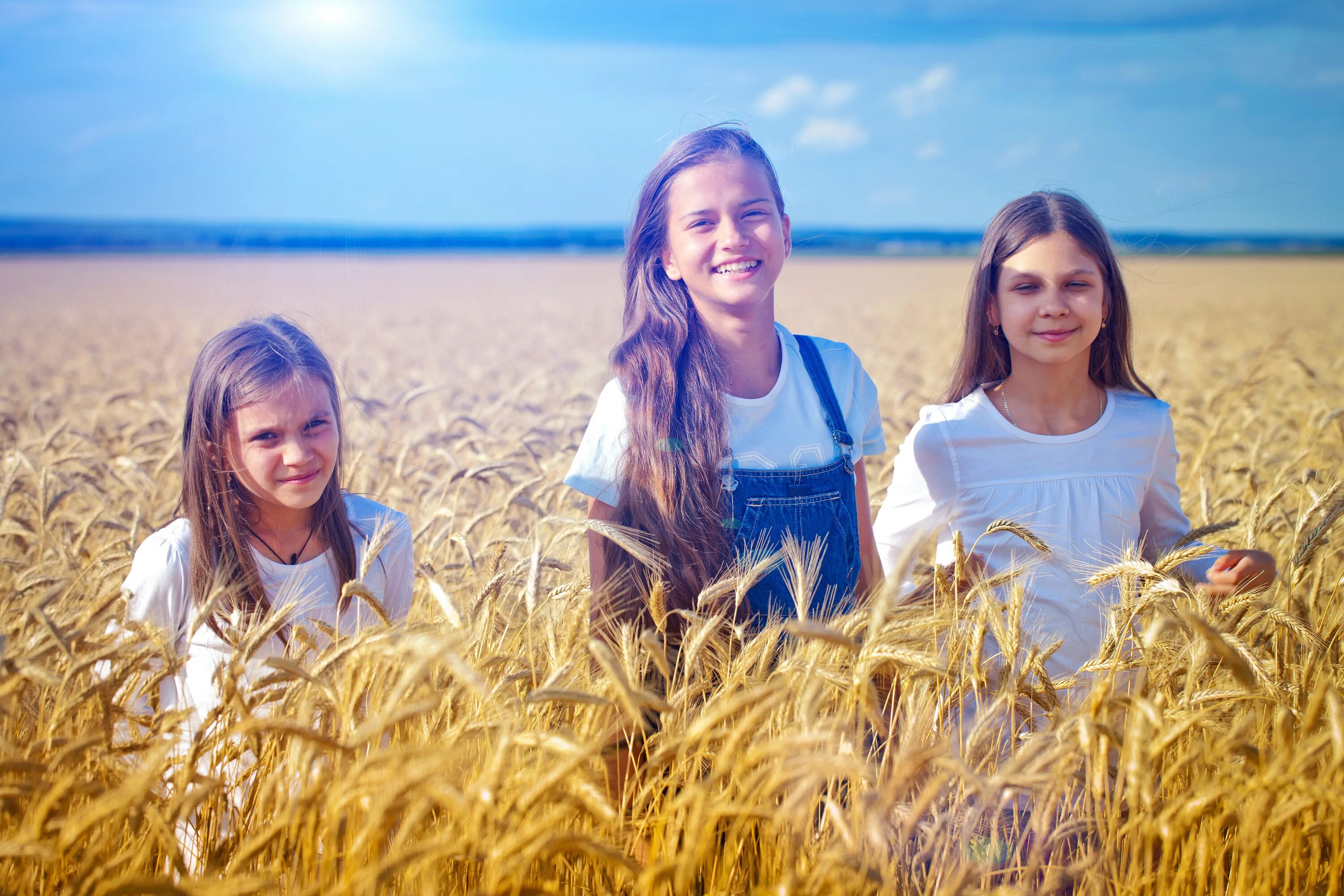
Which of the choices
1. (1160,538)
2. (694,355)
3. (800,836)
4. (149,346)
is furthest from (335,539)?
(149,346)

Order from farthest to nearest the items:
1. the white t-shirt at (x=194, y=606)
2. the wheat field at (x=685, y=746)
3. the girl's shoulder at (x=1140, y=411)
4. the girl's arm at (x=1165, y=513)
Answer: the girl's shoulder at (x=1140, y=411) → the girl's arm at (x=1165, y=513) → the white t-shirt at (x=194, y=606) → the wheat field at (x=685, y=746)

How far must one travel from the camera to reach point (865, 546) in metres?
2.52

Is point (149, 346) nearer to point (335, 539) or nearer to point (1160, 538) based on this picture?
point (335, 539)

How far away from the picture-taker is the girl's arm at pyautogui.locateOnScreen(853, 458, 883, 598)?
8.23 feet

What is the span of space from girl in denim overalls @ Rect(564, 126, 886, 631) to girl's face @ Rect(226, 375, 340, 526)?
634 mm

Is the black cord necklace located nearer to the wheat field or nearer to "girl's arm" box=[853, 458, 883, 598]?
the wheat field

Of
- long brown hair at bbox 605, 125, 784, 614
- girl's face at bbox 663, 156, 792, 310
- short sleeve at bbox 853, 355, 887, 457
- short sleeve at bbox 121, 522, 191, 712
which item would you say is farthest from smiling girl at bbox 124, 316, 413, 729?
short sleeve at bbox 853, 355, 887, 457

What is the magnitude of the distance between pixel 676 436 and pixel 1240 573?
147 cm

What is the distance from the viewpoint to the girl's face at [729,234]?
2.27 meters

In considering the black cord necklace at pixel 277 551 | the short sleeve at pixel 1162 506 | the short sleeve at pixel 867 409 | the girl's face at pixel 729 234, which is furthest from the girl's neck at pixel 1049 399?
the black cord necklace at pixel 277 551

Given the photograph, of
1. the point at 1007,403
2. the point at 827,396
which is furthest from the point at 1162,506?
the point at 827,396

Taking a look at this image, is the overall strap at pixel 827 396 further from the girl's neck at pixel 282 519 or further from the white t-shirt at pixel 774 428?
the girl's neck at pixel 282 519

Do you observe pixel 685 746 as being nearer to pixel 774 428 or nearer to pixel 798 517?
pixel 798 517

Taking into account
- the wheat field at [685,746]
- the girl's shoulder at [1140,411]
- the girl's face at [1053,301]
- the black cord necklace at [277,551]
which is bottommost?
the wheat field at [685,746]
